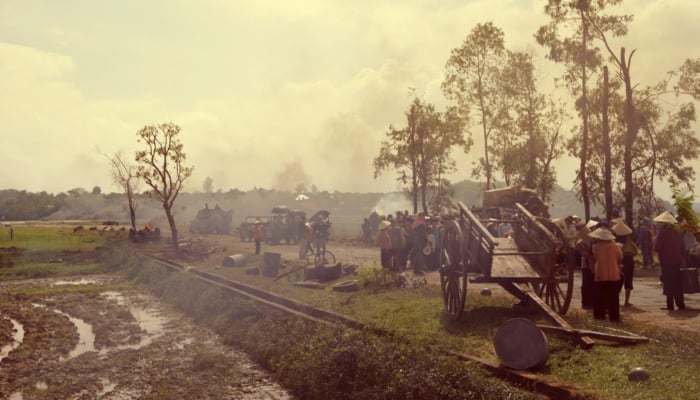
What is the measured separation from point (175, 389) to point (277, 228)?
2849 cm

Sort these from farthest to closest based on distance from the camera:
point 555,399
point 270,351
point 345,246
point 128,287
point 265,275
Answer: point 345,246
point 128,287
point 265,275
point 270,351
point 555,399

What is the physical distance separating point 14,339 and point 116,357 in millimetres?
4445

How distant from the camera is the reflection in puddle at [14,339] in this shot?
16.7 meters

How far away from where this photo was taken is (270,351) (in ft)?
48.1

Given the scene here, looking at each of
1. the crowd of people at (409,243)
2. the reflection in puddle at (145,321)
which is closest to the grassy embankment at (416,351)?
the reflection in puddle at (145,321)

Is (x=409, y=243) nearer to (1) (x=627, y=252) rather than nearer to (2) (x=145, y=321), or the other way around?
(2) (x=145, y=321)

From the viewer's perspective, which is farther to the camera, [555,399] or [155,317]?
[155,317]

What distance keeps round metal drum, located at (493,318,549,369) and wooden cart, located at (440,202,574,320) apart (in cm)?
138

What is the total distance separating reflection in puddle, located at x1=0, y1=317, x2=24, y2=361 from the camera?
16.7m

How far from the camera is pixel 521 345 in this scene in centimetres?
889

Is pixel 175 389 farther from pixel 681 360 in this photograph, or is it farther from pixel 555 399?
pixel 681 360

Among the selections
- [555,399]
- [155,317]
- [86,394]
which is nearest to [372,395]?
[555,399]

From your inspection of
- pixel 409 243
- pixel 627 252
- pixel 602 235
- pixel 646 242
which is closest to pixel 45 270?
pixel 409 243

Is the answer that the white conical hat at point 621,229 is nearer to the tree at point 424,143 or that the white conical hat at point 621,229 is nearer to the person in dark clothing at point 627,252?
the person in dark clothing at point 627,252
